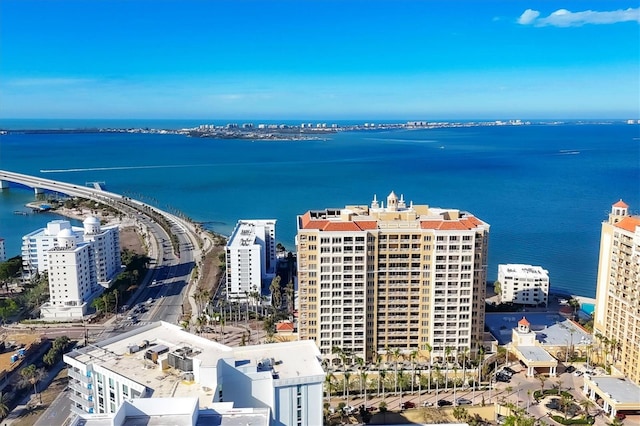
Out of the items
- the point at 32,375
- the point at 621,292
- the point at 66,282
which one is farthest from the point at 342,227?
the point at 66,282

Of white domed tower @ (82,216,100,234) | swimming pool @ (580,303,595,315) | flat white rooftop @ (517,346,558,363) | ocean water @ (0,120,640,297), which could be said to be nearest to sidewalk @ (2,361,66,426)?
white domed tower @ (82,216,100,234)

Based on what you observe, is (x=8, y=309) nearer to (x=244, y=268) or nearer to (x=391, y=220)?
(x=244, y=268)

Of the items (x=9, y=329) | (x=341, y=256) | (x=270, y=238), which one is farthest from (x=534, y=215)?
(x=9, y=329)

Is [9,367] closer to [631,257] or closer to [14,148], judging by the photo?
[631,257]

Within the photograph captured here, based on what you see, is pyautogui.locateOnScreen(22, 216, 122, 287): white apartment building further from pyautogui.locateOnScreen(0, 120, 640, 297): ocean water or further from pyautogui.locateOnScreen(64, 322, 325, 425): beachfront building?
pyautogui.locateOnScreen(64, 322, 325, 425): beachfront building

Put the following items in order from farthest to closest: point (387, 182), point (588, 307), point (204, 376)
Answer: point (387, 182) < point (588, 307) < point (204, 376)

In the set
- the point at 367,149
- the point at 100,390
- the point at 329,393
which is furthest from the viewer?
the point at 367,149
